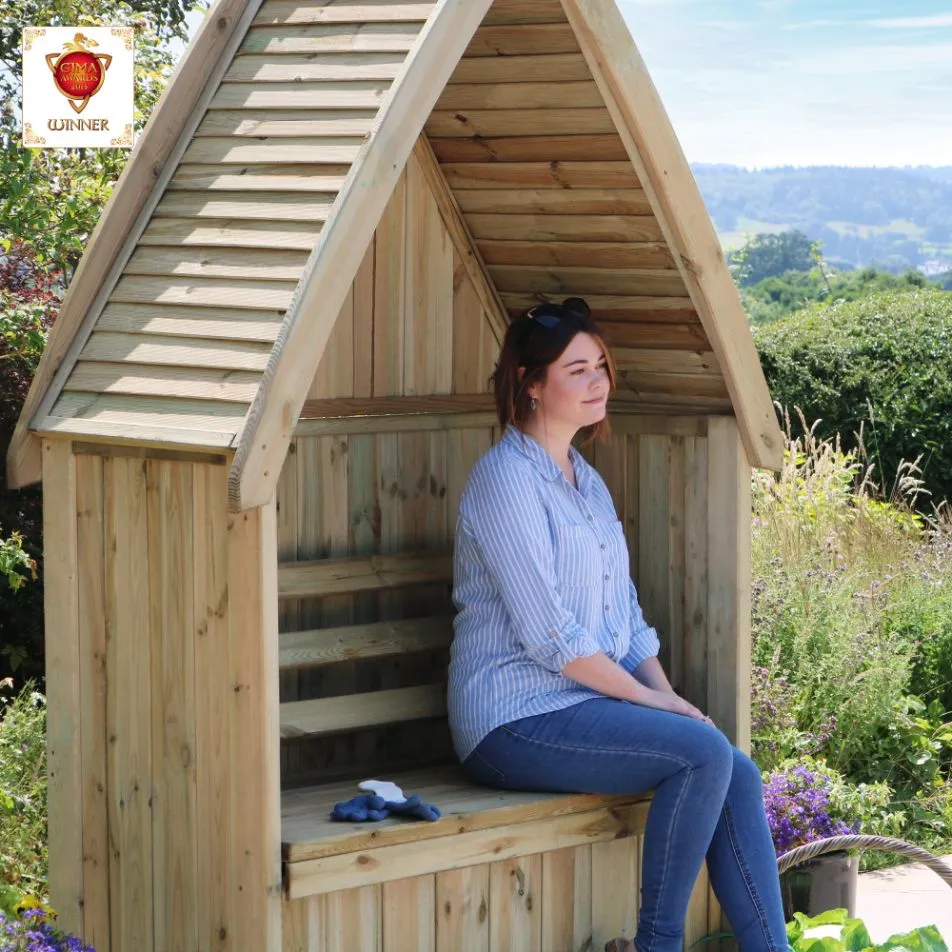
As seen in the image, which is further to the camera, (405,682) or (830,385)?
(830,385)

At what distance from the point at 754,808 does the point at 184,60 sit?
2173 mm

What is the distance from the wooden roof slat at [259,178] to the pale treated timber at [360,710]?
127cm

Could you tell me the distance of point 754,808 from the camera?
3.45 meters

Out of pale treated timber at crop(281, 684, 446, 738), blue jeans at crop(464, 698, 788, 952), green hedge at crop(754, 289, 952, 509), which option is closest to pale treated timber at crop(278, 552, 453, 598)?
pale treated timber at crop(281, 684, 446, 738)

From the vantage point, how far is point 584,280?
405 centimetres

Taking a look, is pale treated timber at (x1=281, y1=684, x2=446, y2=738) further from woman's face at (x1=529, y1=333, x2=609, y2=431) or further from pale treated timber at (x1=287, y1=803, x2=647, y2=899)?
woman's face at (x1=529, y1=333, x2=609, y2=431)

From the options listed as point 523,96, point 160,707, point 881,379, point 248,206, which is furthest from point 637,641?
point 881,379

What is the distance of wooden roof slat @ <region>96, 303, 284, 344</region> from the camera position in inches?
114

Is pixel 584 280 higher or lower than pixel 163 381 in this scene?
higher

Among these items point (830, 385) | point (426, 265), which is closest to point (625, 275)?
point (426, 265)

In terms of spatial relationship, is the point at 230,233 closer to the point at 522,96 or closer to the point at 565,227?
the point at 522,96

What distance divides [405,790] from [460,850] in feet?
1.16

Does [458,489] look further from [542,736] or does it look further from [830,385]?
[830,385]

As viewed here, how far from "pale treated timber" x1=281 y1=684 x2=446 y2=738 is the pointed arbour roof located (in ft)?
2.88
